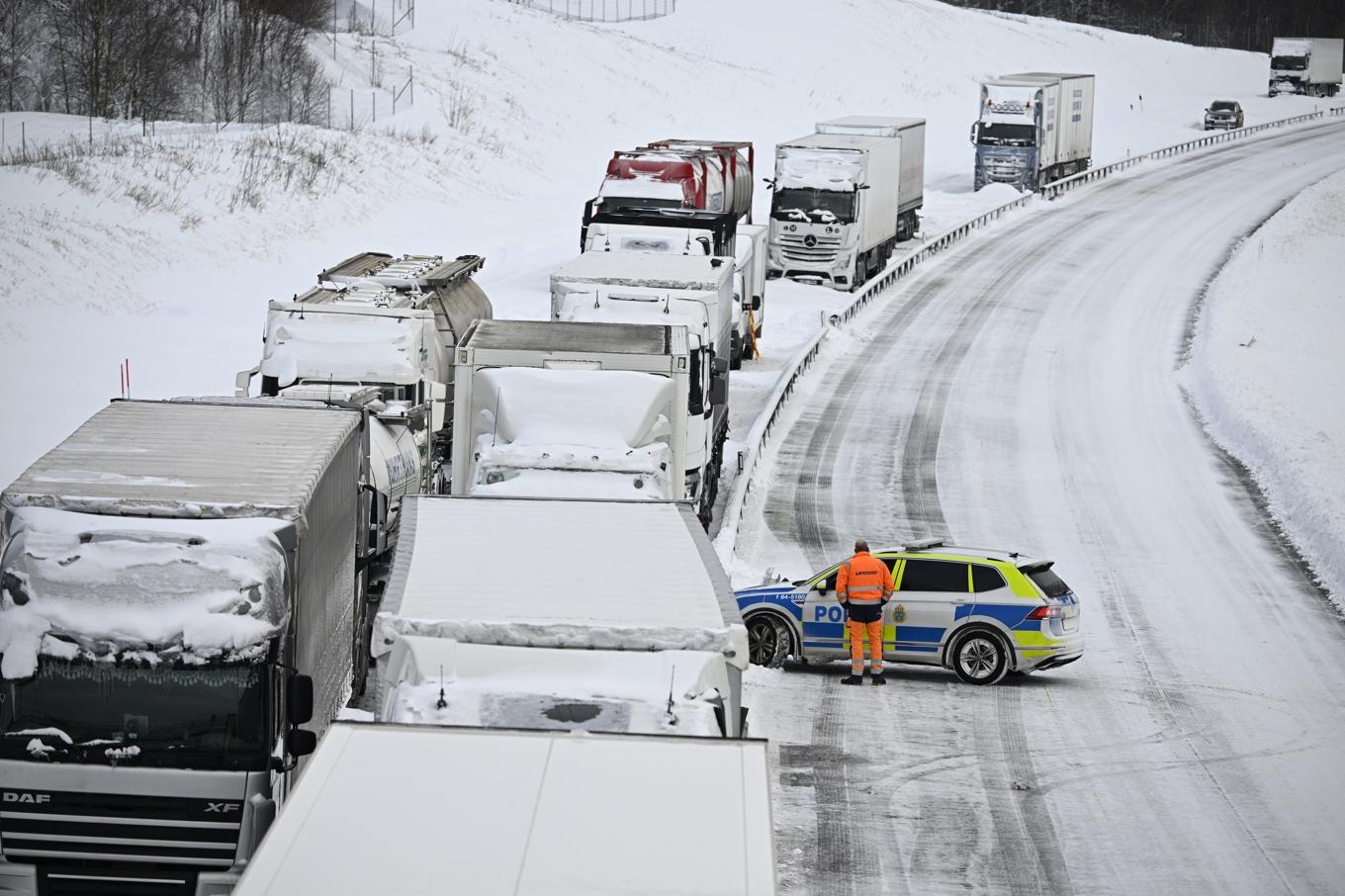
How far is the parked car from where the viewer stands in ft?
288

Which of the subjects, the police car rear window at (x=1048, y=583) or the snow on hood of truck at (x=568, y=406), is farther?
the police car rear window at (x=1048, y=583)

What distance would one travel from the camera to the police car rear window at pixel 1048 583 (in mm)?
17531

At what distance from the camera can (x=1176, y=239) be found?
54406 millimetres

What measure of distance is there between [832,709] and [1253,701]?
4.36 meters

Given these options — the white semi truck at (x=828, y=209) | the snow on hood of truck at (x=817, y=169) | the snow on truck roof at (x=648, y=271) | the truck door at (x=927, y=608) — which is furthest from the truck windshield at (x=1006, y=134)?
the truck door at (x=927, y=608)

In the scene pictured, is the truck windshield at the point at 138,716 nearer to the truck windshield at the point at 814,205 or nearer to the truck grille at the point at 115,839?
A: the truck grille at the point at 115,839

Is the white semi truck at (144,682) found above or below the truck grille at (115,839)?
above

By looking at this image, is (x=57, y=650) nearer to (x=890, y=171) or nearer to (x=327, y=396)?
(x=327, y=396)

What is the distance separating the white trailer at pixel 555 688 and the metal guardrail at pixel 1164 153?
55.9 metres

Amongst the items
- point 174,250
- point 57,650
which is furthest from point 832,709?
point 174,250

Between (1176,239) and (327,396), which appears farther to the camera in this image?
(1176,239)

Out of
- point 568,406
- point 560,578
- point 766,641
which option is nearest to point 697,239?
point 766,641

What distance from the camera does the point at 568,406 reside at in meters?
16.8

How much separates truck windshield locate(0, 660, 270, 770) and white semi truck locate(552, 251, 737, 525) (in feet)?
35.0
